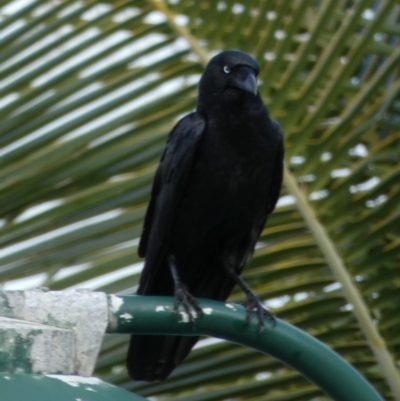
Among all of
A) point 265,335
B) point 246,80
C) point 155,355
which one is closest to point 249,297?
point 155,355

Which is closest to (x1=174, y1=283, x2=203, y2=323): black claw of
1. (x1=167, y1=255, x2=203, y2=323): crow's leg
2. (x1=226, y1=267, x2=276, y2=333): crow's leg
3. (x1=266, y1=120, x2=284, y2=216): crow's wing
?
(x1=167, y1=255, x2=203, y2=323): crow's leg

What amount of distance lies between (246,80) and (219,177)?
0.31m

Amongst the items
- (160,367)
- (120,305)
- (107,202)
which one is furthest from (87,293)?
(107,202)

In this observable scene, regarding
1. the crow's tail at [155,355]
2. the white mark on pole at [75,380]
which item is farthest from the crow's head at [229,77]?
the white mark on pole at [75,380]

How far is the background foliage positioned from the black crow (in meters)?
0.14

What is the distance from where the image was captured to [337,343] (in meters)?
3.06

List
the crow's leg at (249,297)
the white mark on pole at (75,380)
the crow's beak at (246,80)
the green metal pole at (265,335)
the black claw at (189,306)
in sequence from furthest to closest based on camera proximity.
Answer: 1. the crow's beak at (246,80)
2. the crow's leg at (249,297)
3. the black claw at (189,306)
4. the green metal pole at (265,335)
5. the white mark on pole at (75,380)

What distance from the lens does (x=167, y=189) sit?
2.84 meters

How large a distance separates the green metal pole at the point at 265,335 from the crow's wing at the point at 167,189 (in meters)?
0.75

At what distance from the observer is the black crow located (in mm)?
2828

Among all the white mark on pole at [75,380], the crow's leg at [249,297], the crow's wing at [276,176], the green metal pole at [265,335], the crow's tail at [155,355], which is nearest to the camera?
the white mark on pole at [75,380]

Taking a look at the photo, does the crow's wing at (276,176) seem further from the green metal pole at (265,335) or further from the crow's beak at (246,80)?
the green metal pole at (265,335)

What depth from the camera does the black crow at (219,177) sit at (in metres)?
2.83

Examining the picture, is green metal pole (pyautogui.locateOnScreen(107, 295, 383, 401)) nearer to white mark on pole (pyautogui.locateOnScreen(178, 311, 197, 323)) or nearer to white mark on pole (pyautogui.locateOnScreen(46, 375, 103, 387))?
white mark on pole (pyautogui.locateOnScreen(178, 311, 197, 323))
